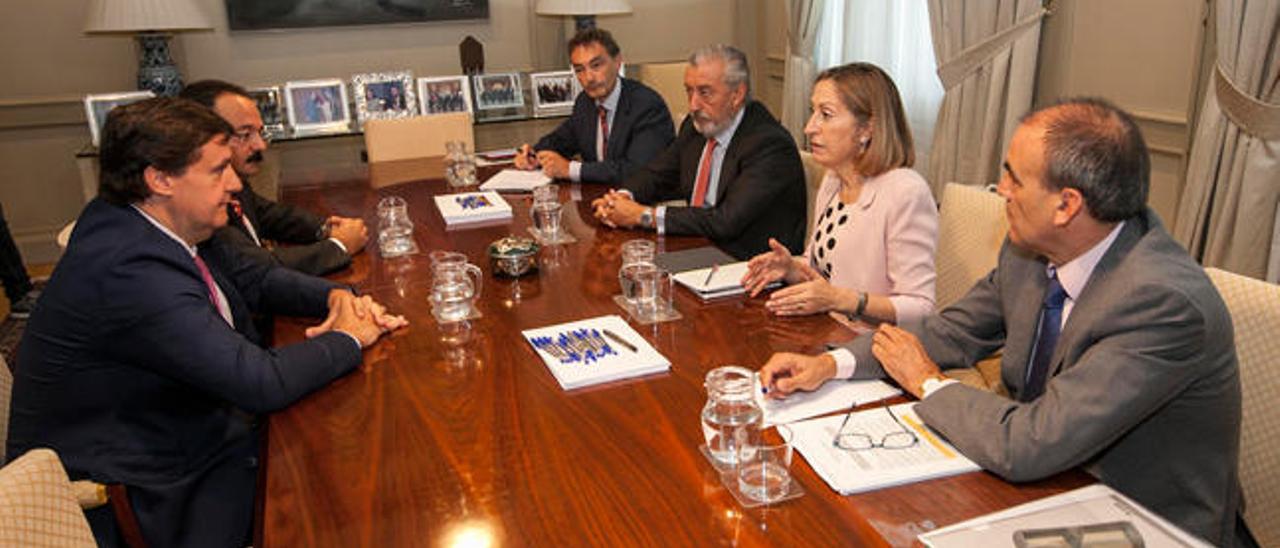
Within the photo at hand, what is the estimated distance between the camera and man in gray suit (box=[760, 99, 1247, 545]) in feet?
4.27

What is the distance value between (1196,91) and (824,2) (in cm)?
259

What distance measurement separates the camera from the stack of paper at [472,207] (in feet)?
9.45

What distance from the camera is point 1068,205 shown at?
1438 millimetres

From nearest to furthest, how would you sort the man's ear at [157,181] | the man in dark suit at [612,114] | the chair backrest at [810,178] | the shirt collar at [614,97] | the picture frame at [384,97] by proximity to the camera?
the man's ear at [157,181]
the chair backrest at [810,178]
the man in dark suit at [612,114]
the shirt collar at [614,97]
the picture frame at [384,97]

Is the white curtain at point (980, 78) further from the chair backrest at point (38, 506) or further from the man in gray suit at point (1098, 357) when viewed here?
the chair backrest at point (38, 506)

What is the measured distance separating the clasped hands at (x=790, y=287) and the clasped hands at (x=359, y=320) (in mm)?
814

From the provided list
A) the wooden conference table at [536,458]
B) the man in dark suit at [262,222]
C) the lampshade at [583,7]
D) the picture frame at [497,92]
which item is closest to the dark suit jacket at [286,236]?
the man in dark suit at [262,222]

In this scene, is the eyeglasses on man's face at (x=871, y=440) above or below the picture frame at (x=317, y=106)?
below

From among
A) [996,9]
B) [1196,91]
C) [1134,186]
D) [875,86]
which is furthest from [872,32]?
[1134,186]

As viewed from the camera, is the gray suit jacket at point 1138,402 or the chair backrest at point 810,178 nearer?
the gray suit jacket at point 1138,402

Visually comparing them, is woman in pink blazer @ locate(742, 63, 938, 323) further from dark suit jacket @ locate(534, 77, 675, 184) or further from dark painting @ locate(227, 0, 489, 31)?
dark painting @ locate(227, 0, 489, 31)

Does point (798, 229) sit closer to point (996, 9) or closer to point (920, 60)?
point (996, 9)

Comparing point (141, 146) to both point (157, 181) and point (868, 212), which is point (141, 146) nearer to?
point (157, 181)

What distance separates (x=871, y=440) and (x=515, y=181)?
233 centimetres
